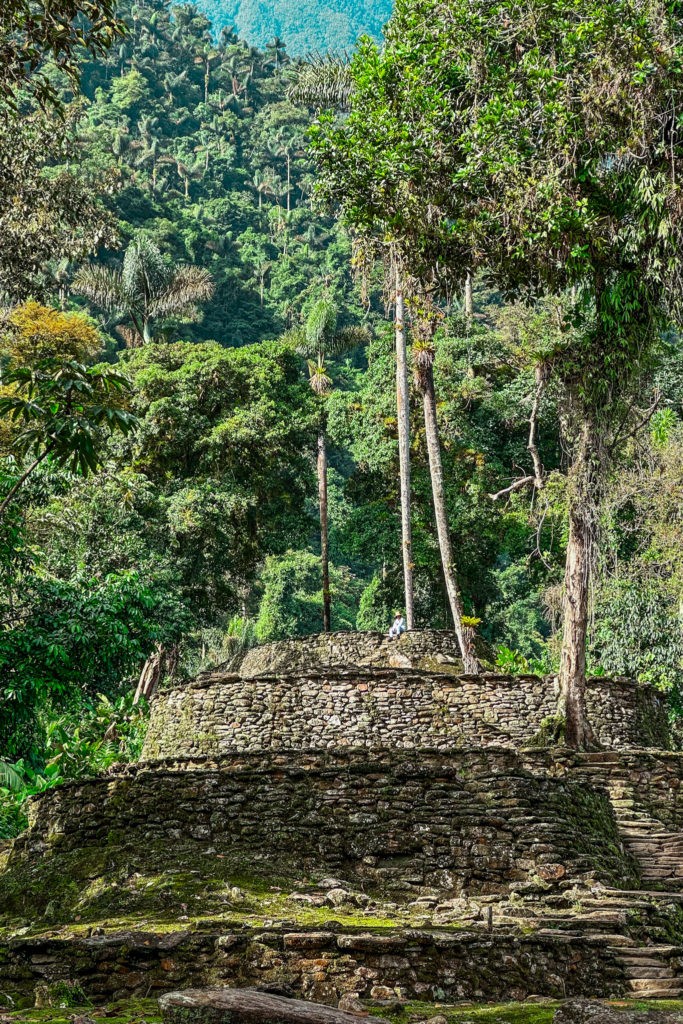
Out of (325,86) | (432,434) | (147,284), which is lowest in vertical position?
(432,434)

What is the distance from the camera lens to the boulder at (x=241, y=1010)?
168 inches

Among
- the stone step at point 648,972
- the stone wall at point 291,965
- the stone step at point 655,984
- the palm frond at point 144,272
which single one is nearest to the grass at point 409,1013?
the stone wall at point 291,965

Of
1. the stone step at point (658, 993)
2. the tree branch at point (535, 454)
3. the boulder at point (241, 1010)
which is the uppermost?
the tree branch at point (535, 454)

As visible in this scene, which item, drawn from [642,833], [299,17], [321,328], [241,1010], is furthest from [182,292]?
[299,17]

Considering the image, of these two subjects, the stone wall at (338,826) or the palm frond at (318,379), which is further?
the palm frond at (318,379)

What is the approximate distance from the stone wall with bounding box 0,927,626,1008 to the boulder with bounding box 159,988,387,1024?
1.08 metres

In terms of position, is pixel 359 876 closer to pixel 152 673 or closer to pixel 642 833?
pixel 642 833

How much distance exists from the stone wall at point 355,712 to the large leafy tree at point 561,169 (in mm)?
2495

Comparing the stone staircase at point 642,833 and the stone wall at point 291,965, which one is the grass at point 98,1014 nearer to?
the stone wall at point 291,965

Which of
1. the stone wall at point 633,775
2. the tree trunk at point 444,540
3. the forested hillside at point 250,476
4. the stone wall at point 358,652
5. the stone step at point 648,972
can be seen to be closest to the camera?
the stone step at point 648,972

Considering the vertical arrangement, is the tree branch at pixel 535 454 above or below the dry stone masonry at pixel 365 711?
above

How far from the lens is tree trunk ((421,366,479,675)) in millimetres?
16875

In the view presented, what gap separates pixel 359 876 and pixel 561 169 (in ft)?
26.0

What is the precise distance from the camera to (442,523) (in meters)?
18.7
